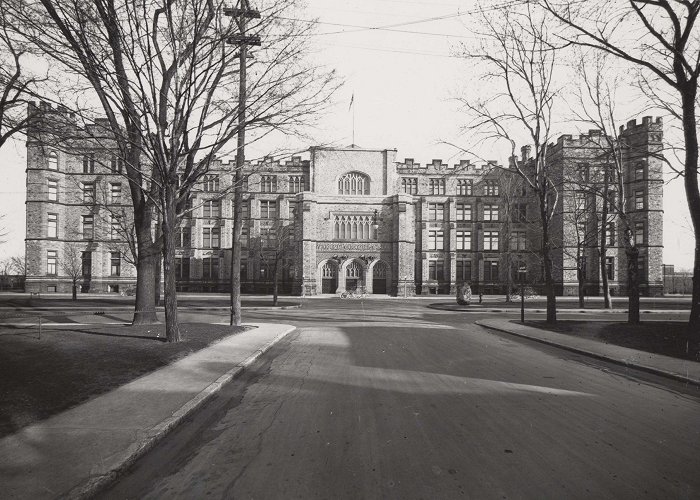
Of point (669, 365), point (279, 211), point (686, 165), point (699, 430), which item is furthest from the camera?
point (279, 211)

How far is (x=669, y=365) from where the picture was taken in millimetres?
9008

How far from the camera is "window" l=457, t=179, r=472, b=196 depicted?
51375mm

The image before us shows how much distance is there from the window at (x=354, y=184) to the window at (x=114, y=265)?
26073mm

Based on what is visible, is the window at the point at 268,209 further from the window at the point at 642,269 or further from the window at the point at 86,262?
the window at the point at 642,269

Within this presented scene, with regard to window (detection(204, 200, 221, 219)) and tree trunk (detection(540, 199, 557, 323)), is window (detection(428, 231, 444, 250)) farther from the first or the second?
tree trunk (detection(540, 199, 557, 323))

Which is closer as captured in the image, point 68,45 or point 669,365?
point 669,365

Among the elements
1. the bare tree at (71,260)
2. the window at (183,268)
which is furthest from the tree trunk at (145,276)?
the window at (183,268)

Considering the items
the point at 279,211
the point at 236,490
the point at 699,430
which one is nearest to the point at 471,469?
A: the point at 236,490

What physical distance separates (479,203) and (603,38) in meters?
40.4

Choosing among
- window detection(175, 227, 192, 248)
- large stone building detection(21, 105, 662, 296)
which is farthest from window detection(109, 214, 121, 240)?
window detection(175, 227, 192, 248)

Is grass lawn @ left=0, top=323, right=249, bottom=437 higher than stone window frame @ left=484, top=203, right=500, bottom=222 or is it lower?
lower

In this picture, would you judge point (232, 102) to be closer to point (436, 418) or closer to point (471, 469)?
point (436, 418)

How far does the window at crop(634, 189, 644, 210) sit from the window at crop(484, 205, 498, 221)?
46.7 feet

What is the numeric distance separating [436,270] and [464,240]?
5.28 m
